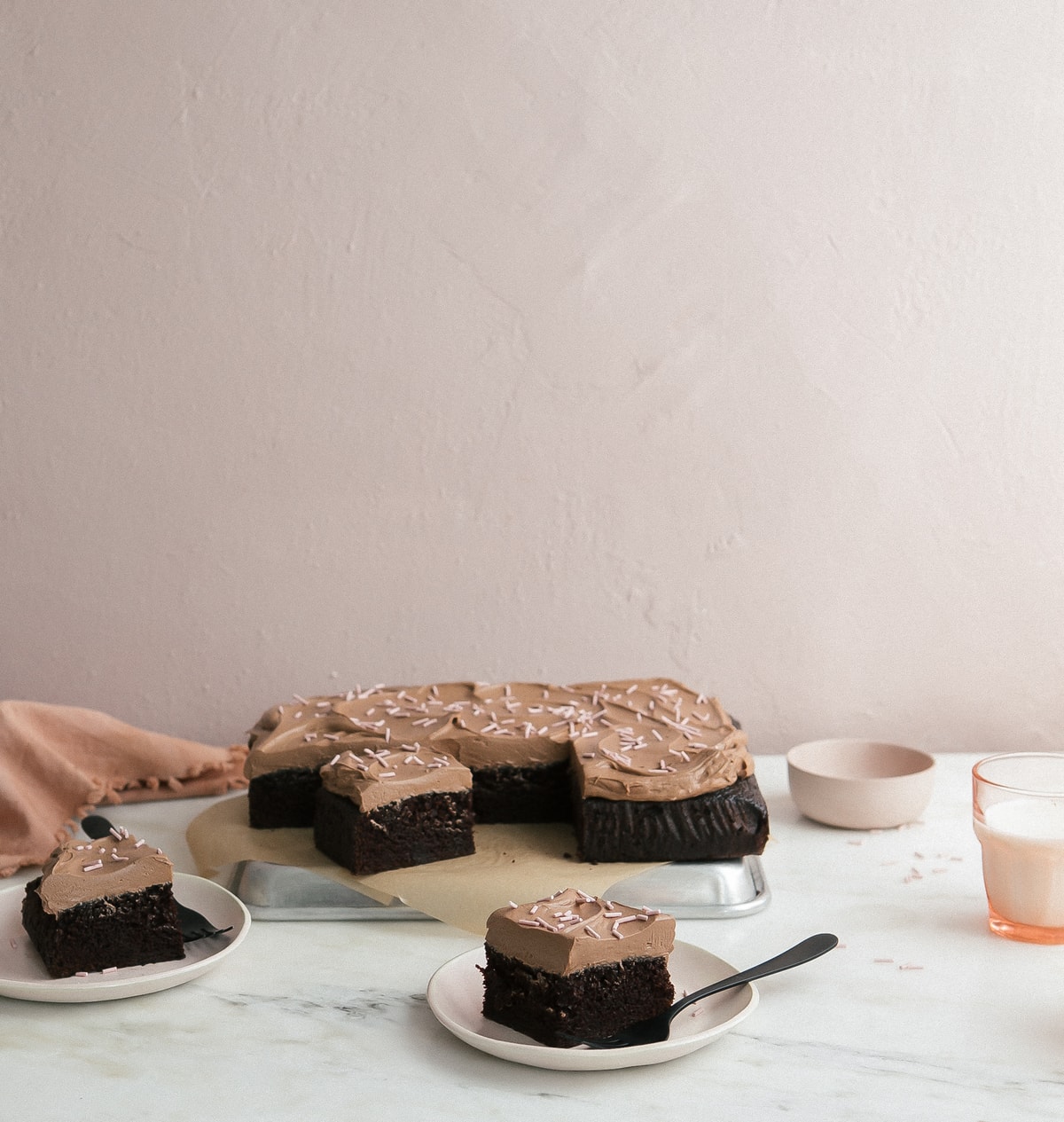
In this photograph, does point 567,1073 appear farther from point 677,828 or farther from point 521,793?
point 521,793

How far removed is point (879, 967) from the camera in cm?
128

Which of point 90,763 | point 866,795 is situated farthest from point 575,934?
point 90,763

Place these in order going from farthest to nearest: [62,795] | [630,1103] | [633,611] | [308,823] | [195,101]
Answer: [633,611] < [195,101] < [62,795] < [308,823] < [630,1103]

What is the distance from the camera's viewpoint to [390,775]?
4.72 feet

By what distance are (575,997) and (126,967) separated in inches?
18.9

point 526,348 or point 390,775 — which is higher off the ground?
point 526,348

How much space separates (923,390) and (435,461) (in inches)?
32.4

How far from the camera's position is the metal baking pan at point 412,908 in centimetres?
140

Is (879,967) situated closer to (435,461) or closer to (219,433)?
(435,461)

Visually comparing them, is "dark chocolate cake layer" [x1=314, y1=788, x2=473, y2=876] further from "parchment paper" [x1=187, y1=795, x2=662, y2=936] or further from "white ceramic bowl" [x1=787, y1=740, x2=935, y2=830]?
"white ceramic bowl" [x1=787, y1=740, x2=935, y2=830]

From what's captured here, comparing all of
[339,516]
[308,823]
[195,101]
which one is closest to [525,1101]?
[308,823]

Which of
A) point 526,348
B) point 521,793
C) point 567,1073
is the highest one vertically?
point 526,348

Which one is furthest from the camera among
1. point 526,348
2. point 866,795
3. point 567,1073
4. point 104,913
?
point 526,348

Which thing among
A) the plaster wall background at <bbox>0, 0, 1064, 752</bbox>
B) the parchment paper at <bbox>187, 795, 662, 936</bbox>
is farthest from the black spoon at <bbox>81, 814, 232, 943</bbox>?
the plaster wall background at <bbox>0, 0, 1064, 752</bbox>
